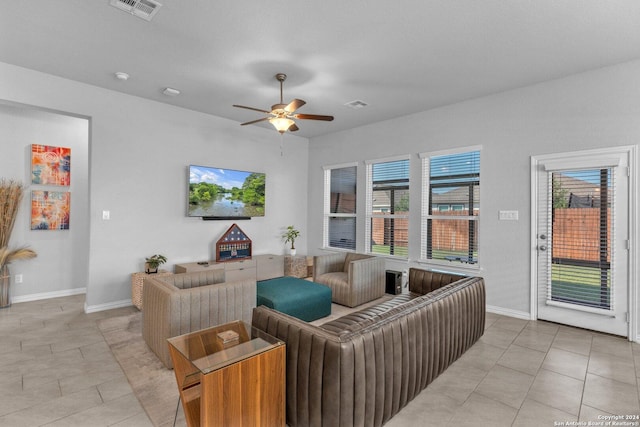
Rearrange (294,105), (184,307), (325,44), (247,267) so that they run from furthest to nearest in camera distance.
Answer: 1. (247,267)
2. (294,105)
3. (325,44)
4. (184,307)

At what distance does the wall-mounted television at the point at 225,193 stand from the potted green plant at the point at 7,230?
7.33 feet

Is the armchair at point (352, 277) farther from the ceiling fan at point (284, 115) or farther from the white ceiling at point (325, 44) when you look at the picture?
the white ceiling at point (325, 44)

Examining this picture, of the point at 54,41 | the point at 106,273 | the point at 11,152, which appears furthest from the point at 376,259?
the point at 11,152

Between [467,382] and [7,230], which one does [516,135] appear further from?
[7,230]

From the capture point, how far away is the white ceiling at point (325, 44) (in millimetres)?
2555

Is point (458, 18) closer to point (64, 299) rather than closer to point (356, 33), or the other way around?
point (356, 33)

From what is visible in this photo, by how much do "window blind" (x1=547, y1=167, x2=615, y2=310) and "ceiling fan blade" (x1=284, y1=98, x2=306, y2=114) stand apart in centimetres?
316

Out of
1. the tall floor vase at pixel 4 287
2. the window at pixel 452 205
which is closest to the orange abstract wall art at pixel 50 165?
the tall floor vase at pixel 4 287

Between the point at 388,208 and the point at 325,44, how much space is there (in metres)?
3.22

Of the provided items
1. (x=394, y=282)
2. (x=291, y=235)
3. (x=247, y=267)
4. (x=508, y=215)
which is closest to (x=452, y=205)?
(x=508, y=215)

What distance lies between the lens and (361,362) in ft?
5.65

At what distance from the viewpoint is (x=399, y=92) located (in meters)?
4.25

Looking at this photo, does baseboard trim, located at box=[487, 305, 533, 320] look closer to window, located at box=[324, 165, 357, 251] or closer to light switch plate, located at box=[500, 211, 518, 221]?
light switch plate, located at box=[500, 211, 518, 221]

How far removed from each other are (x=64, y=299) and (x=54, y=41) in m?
3.63
